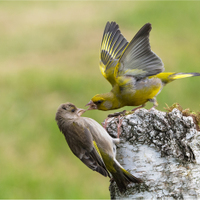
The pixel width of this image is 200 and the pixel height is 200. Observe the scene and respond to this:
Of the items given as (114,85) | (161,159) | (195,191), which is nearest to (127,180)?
(161,159)

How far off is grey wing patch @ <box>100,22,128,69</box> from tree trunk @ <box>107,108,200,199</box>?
60.9 inches

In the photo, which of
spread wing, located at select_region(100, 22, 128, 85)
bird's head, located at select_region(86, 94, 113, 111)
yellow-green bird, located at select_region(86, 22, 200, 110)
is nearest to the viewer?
yellow-green bird, located at select_region(86, 22, 200, 110)

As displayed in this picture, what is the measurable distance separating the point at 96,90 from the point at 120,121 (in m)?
6.50

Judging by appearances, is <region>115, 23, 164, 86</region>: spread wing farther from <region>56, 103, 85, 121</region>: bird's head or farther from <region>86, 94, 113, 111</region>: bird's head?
<region>56, 103, 85, 121</region>: bird's head

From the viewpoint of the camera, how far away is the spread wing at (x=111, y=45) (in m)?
4.71

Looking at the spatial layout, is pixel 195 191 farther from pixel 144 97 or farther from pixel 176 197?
pixel 144 97

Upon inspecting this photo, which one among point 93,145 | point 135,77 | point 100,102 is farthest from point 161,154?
point 135,77

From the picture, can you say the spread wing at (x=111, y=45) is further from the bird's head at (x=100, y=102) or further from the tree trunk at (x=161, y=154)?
the tree trunk at (x=161, y=154)

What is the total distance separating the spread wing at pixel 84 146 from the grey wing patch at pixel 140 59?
818 mm

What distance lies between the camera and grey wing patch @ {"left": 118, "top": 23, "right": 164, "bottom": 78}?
3.54m

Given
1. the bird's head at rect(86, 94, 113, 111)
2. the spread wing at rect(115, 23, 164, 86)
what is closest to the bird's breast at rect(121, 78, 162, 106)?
the spread wing at rect(115, 23, 164, 86)

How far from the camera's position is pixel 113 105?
403cm

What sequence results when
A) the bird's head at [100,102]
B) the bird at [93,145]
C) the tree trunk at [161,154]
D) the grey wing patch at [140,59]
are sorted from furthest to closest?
the bird's head at [100,102] → the grey wing patch at [140,59] → the bird at [93,145] → the tree trunk at [161,154]

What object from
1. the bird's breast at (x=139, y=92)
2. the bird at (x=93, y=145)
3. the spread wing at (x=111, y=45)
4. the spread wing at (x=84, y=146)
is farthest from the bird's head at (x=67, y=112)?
the spread wing at (x=111, y=45)
